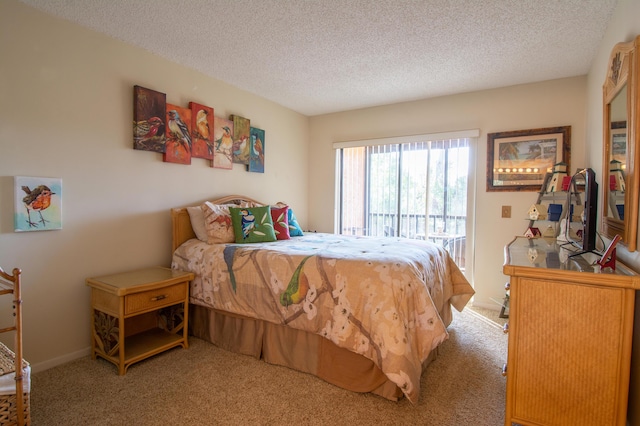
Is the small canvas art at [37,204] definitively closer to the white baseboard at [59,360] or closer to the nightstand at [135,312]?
the nightstand at [135,312]

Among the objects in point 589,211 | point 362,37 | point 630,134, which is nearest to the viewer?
point 630,134

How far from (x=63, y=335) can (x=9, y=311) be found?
383 millimetres

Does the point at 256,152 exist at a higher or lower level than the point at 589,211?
higher

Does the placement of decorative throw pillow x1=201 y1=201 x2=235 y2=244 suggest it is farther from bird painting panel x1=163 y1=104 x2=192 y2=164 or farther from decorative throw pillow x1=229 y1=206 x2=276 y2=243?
bird painting panel x1=163 y1=104 x2=192 y2=164

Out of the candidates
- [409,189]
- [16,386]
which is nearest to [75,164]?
[16,386]

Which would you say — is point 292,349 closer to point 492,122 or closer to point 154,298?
point 154,298

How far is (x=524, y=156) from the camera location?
11.0 ft

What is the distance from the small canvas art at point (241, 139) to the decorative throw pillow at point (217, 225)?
859 mm

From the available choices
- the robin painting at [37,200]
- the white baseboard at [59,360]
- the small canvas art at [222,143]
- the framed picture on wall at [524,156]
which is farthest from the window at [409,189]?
the robin painting at [37,200]

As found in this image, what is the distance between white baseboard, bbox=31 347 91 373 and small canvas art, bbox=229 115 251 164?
2.15 meters

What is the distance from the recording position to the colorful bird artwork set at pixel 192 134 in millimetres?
2662

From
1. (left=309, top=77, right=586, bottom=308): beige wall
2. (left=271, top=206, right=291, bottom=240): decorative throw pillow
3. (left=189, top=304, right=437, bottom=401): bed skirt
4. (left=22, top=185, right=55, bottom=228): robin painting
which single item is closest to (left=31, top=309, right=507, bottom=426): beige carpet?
(left=189, top=304, right=437, bottom=401): bed skirt

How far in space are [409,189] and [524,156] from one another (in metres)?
1.27

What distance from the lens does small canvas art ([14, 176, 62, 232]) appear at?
6.70ft
